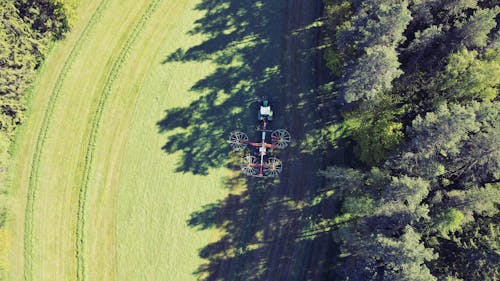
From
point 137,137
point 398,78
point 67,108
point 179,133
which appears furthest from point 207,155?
point 398,78

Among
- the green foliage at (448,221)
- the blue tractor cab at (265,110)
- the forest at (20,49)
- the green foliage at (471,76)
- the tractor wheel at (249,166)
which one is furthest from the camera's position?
the tractor wheel at (249,166)

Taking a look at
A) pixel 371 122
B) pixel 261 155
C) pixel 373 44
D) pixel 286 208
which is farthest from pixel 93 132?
pixel 373 44

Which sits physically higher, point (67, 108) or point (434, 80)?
point (67, 108)

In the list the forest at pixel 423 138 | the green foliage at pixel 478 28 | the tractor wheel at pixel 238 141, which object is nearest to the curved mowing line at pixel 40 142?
the tractor wheel at pixel 238 141

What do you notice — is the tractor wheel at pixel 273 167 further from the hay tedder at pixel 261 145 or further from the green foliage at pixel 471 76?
the green foliage at pixel 471 76

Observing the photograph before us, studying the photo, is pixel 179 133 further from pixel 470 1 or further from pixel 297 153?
pixel 470 1

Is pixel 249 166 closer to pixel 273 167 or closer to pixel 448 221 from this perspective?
pixel 273 167

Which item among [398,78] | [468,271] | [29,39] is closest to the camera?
[468,271]
